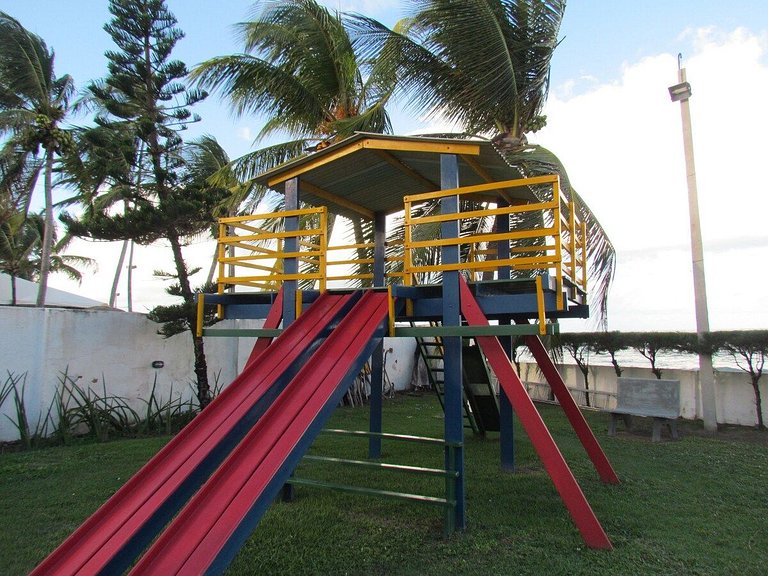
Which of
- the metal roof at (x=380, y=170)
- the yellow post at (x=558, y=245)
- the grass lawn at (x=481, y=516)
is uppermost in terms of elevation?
the metal roof at (x=380, y=170)

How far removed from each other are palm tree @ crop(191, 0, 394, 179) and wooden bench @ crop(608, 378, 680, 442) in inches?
281

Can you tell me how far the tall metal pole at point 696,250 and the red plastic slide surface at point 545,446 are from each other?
684 centimetres

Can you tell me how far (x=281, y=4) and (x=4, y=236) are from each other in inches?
591

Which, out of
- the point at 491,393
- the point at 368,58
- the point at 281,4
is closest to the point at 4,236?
the point at 281,4

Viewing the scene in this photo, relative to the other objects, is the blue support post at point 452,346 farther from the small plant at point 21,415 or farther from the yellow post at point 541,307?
the small plant at point 21,415

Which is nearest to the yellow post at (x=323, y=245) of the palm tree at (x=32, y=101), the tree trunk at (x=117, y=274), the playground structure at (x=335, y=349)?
the playground structure at (x=335, y=349)

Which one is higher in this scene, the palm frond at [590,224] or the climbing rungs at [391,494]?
the palm frond at [590,224]

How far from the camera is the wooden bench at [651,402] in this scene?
865 cm

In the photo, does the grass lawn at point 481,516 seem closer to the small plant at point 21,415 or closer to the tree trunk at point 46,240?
the small plant at point 21,415

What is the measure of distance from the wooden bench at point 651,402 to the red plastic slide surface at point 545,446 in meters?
5.11

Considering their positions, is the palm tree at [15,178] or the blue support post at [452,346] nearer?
the blue support post at [452,346]

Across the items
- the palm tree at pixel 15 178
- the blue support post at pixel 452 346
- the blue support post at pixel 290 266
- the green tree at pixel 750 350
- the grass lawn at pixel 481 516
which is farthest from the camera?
the palm tree at pixel 15 178

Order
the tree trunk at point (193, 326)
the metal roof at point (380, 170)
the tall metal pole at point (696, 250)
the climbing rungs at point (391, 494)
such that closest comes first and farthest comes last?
the climbing rungs at point (391, 494), the metal roof at point (380, 170), the tree trunk at point (193, 326), the tall metal pole at point (696, 250)

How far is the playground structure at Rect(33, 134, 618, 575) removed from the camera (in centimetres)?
296
